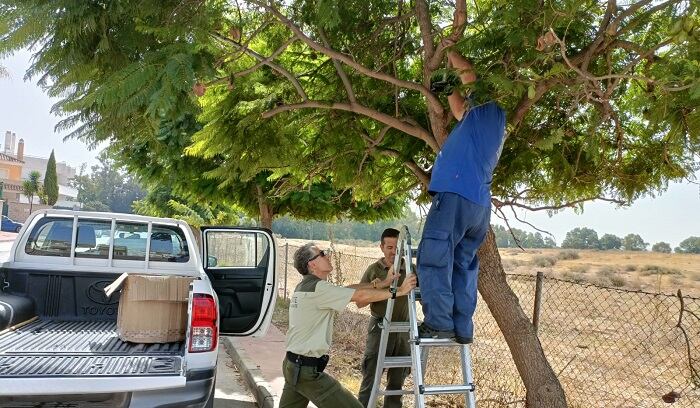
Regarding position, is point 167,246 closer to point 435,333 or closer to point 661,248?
point 435,333

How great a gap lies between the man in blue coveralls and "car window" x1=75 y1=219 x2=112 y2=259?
3.90 m

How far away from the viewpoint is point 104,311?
6.08m

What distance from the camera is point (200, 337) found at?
14.8 ft

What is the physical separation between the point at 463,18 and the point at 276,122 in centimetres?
237

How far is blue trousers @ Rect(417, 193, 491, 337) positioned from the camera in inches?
144

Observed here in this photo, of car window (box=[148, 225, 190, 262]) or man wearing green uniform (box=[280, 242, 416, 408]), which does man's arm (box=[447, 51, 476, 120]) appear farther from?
car window (box=[148, 225, 190, 262])

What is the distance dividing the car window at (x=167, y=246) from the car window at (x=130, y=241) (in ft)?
0.33

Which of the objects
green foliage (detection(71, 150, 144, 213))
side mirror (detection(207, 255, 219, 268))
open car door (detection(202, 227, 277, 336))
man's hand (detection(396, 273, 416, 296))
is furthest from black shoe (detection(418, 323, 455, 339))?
green foliage (detection(71, 150, 144, 213))

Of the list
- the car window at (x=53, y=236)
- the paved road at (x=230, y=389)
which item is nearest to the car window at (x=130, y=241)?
the car window at (x=53, y=236)

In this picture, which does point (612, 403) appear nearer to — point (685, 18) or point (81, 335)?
point (685, 18)

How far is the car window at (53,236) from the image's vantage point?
630cm

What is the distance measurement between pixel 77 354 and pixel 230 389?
3.10 meters

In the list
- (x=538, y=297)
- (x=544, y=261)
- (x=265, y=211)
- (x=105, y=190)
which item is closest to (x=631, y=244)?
(x=544, y=261)

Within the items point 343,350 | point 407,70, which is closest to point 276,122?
point 407,70
